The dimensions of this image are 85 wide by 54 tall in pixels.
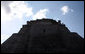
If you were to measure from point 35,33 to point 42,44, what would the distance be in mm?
3801

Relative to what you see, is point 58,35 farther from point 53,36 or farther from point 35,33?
point 35,33

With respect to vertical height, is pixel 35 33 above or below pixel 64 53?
above

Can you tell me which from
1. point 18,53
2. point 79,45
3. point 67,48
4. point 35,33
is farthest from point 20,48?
point 79,45

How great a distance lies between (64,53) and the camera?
18328mm

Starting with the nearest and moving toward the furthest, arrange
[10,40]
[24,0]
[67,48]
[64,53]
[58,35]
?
[64,53], [67,48], [24,0], [58,35], [10,40]

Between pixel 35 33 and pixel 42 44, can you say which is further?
pixel 35 33

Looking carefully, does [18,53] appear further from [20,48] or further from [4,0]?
[4,0]

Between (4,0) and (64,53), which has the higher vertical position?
(4,0)

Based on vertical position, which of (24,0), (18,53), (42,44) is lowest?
(18,53)

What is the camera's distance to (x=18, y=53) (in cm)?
2092

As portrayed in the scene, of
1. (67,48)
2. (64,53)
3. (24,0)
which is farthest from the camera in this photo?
(24,0)

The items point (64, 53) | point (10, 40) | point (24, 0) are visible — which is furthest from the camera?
point (10, 40)

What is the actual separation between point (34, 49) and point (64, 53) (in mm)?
4316

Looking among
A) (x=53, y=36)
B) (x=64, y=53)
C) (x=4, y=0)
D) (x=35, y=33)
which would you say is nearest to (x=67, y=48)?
(x=64, y=53)
